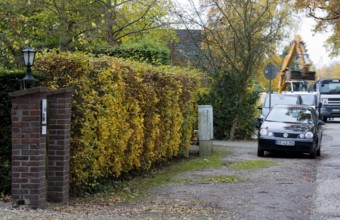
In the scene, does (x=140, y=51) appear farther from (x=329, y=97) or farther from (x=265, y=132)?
(x=329, y=97)

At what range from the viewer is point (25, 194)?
9.73 m

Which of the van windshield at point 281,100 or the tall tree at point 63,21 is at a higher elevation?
the tall tree at point 63,21

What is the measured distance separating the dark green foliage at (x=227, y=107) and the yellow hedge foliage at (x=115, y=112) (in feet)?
Answer: 27.6

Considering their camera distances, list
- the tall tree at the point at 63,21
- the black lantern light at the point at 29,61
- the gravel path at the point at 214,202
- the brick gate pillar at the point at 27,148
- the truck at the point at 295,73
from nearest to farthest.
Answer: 1. the gravel path at the point at 214,202
2. the brick gate pillar at the point at 27,148
3. the black lantern light at the point at 29,61
4. the tall tree at the point at 63,21
5. the truck at the point at 295,73

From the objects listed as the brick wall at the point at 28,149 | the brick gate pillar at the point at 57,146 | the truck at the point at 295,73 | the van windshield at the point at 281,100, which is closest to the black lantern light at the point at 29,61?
the brick gate pillar at the point at 57,146

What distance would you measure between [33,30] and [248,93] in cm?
915

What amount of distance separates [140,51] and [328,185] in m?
11.0

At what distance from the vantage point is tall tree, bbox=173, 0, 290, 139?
1006 inches

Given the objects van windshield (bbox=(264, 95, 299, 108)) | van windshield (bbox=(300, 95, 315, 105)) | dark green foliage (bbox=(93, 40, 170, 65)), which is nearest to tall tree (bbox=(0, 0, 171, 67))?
dark green foliage (bbox=(93, 40, 170, 65))

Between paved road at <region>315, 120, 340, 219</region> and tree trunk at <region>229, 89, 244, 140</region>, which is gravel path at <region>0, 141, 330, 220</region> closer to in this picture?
paved road at <region>315, 120, 340, 219</region>

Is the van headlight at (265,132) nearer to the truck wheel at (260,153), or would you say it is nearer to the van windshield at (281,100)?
the truck wheel at (260,153)

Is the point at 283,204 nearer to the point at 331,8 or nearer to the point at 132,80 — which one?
the point at 132,80

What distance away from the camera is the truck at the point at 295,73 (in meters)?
47.9

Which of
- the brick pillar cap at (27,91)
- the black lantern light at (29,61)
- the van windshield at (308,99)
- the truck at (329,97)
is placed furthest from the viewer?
the truck at (329,97)
